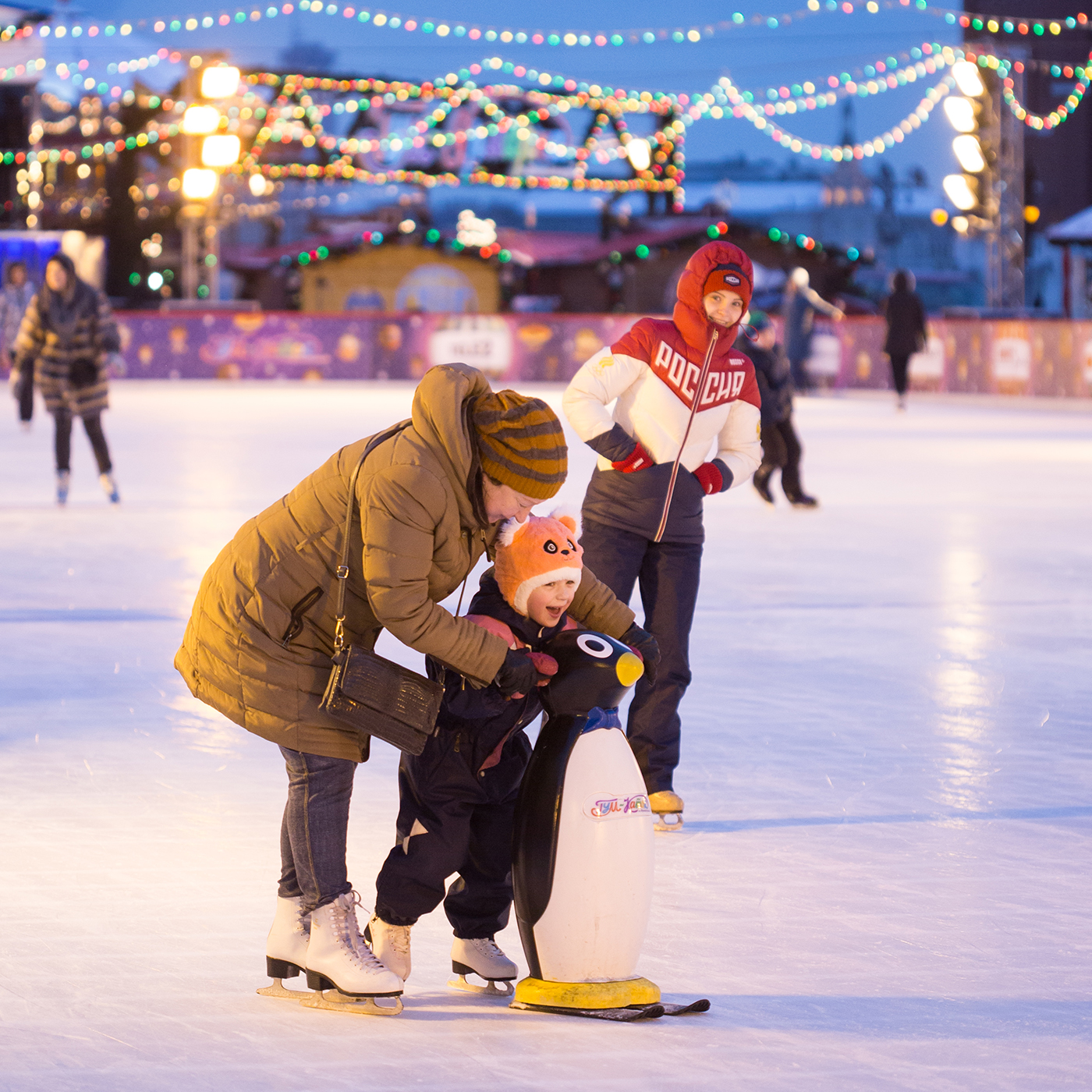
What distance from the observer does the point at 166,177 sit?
4338 centimetres

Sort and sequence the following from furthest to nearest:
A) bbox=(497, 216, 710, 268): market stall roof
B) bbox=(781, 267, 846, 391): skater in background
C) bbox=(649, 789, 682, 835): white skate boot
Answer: bbox=(497, 216, 710, 268): market stall roof → bbox=(781, 267, 846, 391): skater in background → bbox=(649, 789, 682, 835): white skate boot

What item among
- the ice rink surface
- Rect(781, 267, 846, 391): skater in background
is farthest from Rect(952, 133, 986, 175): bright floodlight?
the ice rink surface

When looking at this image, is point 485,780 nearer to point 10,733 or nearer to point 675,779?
point 675,779

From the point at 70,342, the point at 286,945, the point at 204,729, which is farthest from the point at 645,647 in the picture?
the point at 70,342

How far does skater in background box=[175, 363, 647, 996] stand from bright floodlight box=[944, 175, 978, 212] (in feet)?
75.4

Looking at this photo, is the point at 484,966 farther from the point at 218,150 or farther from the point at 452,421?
the point at 218,150

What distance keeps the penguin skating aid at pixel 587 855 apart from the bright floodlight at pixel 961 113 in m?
23.3

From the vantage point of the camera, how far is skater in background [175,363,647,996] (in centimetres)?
289

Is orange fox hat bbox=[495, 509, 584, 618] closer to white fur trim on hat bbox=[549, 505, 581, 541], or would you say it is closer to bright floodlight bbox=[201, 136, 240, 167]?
white fur trim on hat bbox=[549, 505, 581, 541]

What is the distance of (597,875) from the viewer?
306 centimetres

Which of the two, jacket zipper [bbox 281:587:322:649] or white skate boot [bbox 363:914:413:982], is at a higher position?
jacket zipper [bbox 281:587:322:649]

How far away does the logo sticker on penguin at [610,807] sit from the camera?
3.06 m

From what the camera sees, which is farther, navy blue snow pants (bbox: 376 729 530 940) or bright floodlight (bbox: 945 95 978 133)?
bright floodlight (bbox: 945 95 978 133)

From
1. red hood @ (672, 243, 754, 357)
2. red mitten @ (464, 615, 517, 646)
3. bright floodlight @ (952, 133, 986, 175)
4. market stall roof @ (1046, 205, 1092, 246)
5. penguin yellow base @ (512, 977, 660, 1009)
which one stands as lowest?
penguin yellow base @ (512, 977, 660, 1009)
